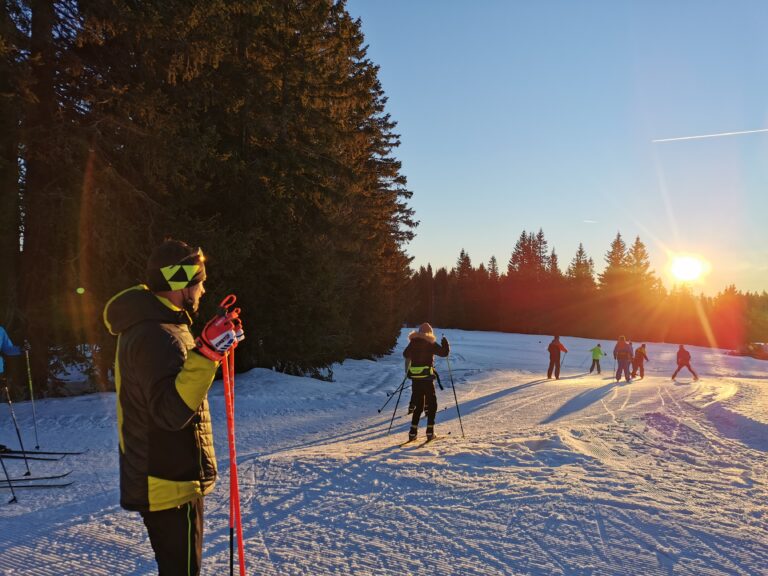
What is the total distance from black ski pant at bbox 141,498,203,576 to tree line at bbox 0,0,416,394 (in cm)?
980

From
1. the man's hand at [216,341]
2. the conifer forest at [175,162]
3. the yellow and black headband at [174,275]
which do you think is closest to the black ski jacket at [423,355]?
the conifer forest at [175,162]

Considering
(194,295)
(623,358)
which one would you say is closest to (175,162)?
(194,295)

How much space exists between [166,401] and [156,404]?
64 mm

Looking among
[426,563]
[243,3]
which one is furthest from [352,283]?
[426,563]

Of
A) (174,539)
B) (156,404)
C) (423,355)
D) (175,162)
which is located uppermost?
(175,162)

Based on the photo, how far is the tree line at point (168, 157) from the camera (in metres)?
10.7

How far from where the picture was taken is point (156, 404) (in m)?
2.35

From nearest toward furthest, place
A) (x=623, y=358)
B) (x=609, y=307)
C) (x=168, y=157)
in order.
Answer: (x=168, y=157), (x=623, y=358), (x=609, y=307)

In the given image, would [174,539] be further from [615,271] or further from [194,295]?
[615,271]

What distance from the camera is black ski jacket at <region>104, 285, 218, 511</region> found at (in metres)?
2.34

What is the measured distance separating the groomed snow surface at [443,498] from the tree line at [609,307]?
2146 inches

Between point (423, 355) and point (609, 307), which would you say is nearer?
point (423, 355)

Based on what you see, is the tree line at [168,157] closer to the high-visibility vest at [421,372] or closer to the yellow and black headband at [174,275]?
the high-visibility vest at [421,372]

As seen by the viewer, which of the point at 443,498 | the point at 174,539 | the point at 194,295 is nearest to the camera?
the point at 174,539
